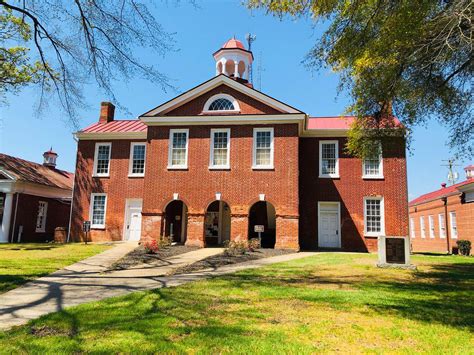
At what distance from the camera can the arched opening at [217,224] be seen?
853 inches

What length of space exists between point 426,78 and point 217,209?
13.9m

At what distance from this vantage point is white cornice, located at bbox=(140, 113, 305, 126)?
63.6 feet

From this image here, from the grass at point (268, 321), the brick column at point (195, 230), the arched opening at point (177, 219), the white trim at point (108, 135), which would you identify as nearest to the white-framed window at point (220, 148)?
the brick column at point (195, 230)

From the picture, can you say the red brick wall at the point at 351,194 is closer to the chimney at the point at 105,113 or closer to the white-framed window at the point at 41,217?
the chimney at the point at 105,113

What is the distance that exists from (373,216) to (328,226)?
2.53m

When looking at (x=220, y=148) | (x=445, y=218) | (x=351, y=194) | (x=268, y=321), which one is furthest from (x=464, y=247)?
(x=268, y=321)

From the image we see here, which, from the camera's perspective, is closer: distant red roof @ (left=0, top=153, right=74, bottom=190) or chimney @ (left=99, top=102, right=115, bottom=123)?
distant red roof @ (left=0, top=153, right=74, bottom=190)

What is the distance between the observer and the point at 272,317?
620 centimetres

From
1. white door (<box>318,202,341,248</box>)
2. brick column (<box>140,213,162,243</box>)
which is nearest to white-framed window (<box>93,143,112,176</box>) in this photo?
brick column (<box>140,213,162,243</box>)

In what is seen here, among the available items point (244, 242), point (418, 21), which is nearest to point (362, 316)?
point (418, 21)

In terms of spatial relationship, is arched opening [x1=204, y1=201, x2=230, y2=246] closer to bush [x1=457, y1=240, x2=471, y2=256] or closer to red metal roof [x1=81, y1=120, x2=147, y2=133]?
red metal roof [x1=81, y1=120, x2=147, y2=133]

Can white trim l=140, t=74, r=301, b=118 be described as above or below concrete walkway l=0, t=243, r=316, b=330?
above

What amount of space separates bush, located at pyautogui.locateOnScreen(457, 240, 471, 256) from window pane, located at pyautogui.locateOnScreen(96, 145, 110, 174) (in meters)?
23.4

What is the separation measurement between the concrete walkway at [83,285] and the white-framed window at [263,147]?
6.36 metres
